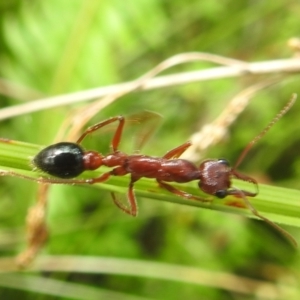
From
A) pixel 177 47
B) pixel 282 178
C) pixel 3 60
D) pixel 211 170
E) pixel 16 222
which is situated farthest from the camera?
pixel 177 47

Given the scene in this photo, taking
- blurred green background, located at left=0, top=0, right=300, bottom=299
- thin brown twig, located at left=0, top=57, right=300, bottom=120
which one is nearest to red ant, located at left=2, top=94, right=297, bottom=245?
thin brown twig, located at left=0, top=57, right=300, bottom=120

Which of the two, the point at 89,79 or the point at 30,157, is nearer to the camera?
the point at 30,157

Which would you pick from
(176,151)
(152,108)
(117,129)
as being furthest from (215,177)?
(152,108)

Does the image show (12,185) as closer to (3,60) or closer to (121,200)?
(3,60)

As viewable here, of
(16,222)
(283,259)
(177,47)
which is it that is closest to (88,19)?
(177,47)

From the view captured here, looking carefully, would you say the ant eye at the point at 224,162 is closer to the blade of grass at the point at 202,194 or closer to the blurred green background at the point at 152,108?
the blade of grass at the point at 202,194

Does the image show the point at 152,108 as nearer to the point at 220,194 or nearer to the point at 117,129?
the point at 117,129
